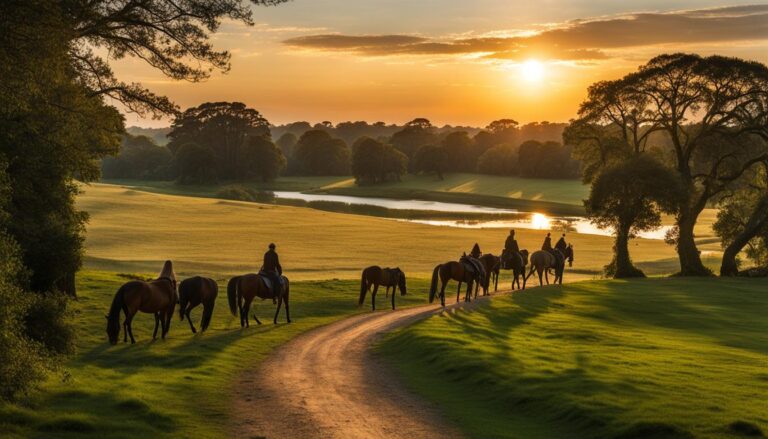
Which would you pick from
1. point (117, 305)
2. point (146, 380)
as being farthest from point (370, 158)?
point (146, 380)

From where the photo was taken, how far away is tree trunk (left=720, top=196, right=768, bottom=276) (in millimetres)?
57469

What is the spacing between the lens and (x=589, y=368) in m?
21.8

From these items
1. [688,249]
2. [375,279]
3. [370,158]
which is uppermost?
[370,158]

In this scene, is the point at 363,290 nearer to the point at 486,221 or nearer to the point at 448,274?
the point at 448,274

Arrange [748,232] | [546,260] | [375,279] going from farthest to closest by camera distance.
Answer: [748,232] < [546,260] < [375,279]

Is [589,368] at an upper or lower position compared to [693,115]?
lower

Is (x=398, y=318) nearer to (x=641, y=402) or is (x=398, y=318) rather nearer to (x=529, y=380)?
(x=529, y=380)

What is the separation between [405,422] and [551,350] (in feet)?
30.5

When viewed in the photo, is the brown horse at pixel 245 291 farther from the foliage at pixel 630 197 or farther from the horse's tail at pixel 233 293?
the foliage at pixel 630 197

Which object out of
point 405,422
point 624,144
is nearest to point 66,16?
point 405,422

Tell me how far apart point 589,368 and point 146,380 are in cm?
1231

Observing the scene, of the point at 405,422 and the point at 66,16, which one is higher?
the point at 66,16

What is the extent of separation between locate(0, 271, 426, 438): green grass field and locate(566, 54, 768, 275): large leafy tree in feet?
113

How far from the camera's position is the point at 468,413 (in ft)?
59.7
